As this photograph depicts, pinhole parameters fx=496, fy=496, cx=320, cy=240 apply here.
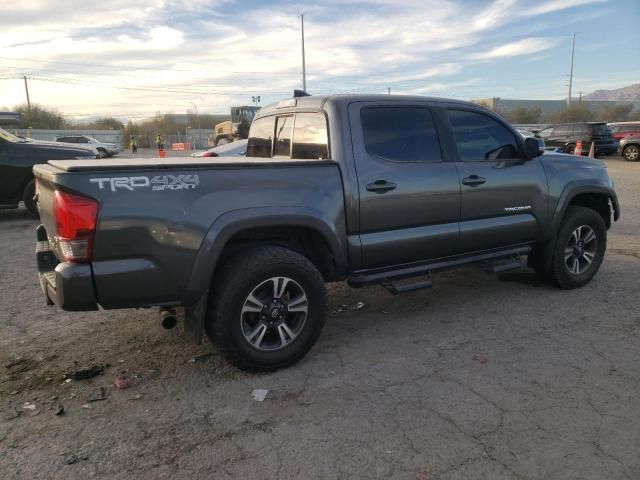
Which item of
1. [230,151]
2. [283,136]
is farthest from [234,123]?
[283,136]

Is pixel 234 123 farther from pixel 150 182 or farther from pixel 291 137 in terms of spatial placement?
pixel 150 182

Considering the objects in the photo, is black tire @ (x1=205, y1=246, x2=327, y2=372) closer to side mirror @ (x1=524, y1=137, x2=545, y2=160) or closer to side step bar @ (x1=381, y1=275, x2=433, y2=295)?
side step bar @ (x1=381, y1=275, x2=433, y2=295)

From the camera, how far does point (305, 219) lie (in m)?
3.46

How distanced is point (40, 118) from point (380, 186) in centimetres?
7460

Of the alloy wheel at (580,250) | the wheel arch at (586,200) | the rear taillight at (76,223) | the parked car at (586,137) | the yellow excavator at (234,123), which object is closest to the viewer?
the rear taillight at (76,223)

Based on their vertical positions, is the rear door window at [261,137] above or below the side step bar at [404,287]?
above

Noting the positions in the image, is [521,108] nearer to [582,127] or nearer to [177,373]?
[582,127]

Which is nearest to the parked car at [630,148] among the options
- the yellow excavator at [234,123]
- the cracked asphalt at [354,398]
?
the yellow excavator at [234,123]

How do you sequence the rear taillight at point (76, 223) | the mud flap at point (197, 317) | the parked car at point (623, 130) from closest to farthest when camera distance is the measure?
1. the rear taillight at point (76, 223)
2. the mud flap at point (197, 317)
3. the parked car at point (623, 130)

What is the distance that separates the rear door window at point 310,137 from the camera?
388cm

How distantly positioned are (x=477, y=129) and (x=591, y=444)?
287 centimetres

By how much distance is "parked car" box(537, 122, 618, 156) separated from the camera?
22.3m

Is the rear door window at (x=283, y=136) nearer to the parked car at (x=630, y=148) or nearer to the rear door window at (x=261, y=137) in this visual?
the rear door window at (x=261, y=137)

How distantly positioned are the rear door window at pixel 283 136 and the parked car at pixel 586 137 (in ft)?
69.1
